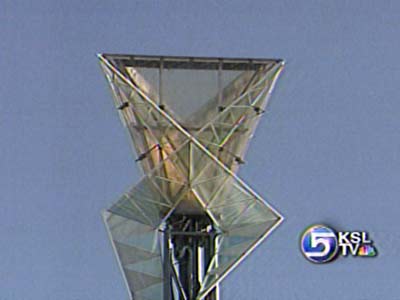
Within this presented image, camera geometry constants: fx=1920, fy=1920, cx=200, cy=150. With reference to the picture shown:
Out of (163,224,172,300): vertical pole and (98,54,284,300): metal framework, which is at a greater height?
(98,54,284,300): metal framework

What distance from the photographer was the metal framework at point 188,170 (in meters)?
71.2

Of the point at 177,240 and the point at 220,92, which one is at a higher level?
the point at 220,92

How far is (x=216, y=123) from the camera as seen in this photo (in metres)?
71.5

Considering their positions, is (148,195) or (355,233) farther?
(355,233)

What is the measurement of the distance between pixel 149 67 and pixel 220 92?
2.83 meters

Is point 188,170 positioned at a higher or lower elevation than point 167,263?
higher

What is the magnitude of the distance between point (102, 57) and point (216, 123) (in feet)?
16.1

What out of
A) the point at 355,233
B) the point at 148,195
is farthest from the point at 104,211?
the point at 355,233

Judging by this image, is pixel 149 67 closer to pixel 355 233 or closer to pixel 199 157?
pixel 199 157

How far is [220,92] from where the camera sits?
71.9 meters

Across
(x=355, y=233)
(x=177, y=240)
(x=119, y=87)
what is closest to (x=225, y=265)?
(x=177, y=240)

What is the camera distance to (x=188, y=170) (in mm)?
71500

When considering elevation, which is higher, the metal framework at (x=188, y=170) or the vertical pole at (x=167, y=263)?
the metal framework at (x=188, y=170)

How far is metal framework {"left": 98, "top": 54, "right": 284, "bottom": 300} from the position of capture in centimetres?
7125
